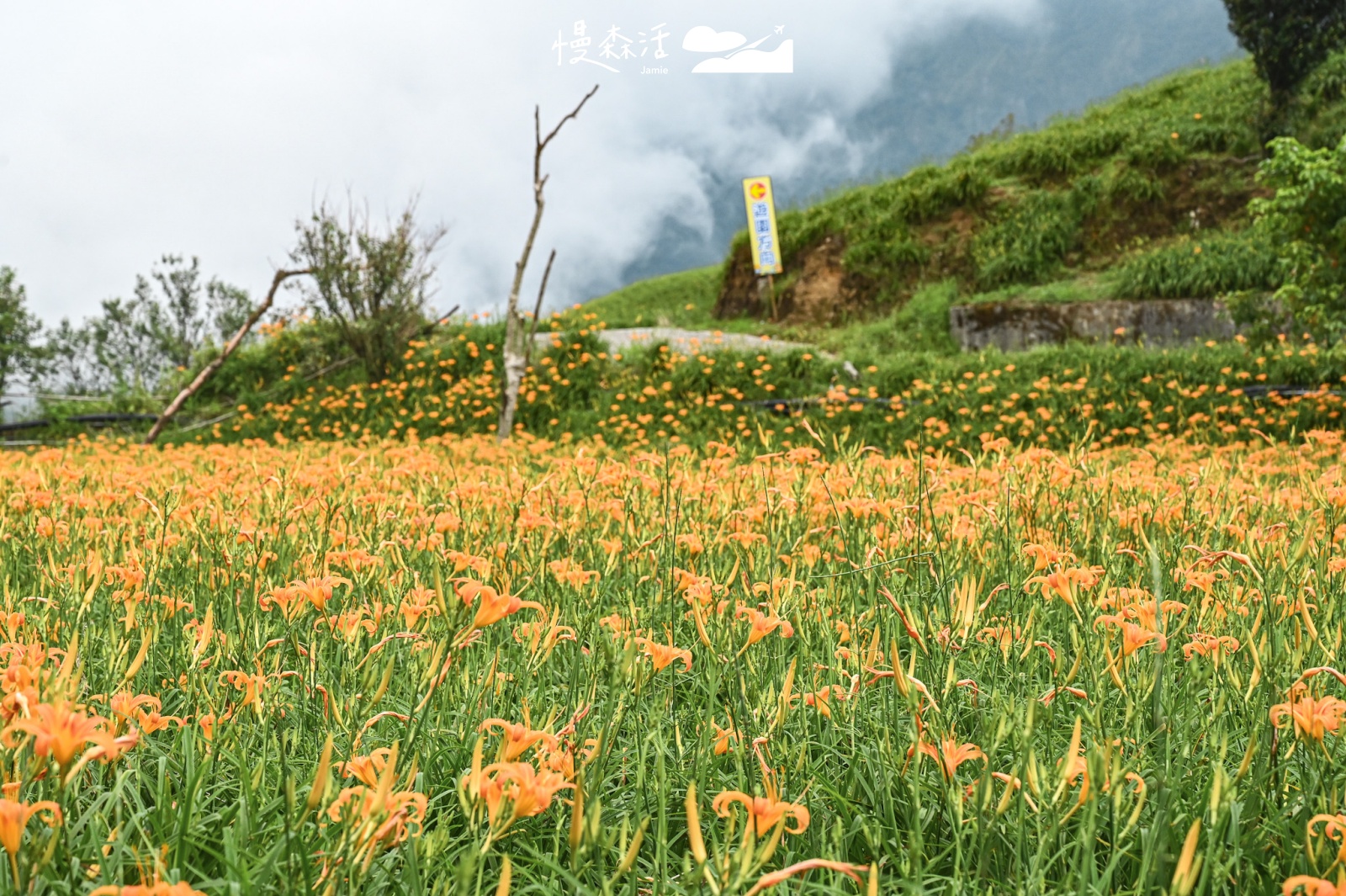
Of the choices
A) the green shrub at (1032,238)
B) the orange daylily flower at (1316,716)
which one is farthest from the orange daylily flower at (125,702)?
the green shrub at (1032,238)

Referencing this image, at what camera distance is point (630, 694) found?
1.71 metres

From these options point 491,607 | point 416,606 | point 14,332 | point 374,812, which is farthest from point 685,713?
point 14,332

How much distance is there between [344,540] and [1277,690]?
235 centimetres

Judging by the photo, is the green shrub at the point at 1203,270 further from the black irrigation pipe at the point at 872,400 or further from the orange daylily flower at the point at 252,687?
the orange daylily flower at the point at 252,687

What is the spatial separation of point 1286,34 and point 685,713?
63.3ft

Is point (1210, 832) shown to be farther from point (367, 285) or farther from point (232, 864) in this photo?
point (367, 285)

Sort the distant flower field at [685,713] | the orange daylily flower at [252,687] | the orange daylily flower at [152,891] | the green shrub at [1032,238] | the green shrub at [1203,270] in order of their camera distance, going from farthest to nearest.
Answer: the green shrub at [1032,238], the green shrub at [1203,270], the orange daylily flower at [252,687], the distant flower field at [685,713], the orange daylily flower at [152,891]

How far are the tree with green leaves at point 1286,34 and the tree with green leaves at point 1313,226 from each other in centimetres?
945

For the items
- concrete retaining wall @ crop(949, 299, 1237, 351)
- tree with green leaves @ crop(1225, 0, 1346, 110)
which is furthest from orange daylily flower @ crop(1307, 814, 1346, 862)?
tree with green leaves @ crop(1225, 0, 1346, 110)

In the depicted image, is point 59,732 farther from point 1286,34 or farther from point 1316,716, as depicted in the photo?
point 1286,34

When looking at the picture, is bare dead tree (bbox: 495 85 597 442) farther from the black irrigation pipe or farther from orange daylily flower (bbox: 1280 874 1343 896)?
orange daylily flower (bbox: 1280 874 1343 896)

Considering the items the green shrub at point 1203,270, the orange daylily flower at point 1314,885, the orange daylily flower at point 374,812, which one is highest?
the green shrub at point 1203,270

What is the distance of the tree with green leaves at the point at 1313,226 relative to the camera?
7727 millimetres

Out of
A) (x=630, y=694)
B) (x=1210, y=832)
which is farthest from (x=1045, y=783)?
(x=630, y=694)
